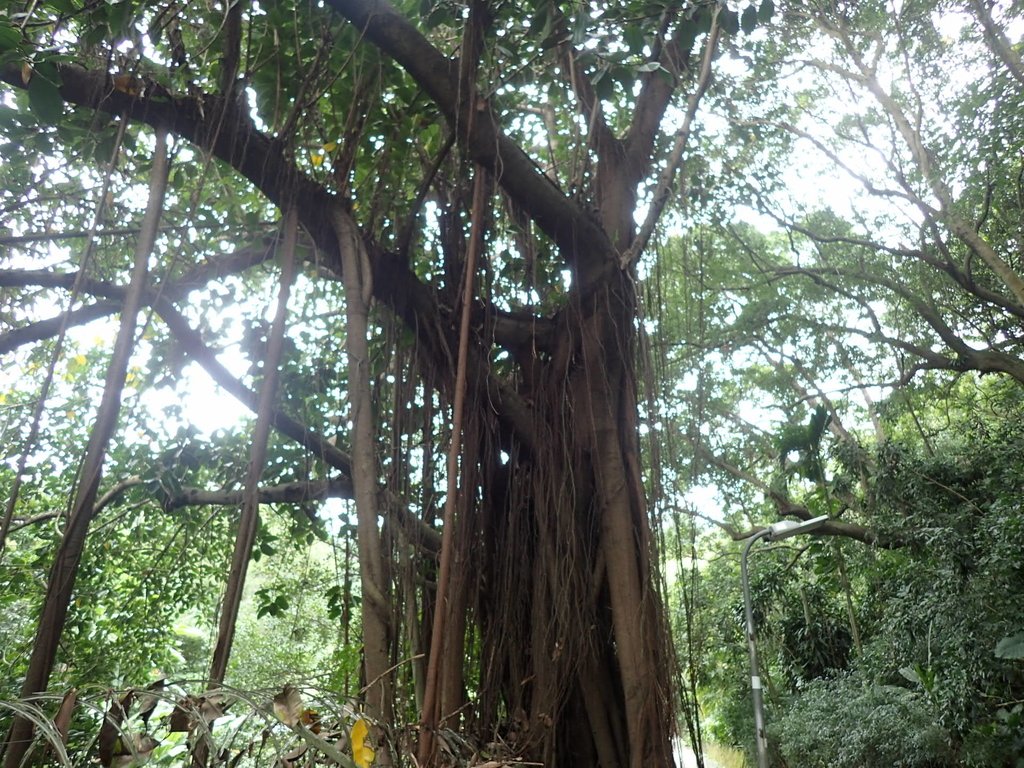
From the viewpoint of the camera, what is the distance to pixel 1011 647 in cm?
513

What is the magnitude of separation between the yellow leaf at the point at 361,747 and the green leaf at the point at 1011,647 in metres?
5.24

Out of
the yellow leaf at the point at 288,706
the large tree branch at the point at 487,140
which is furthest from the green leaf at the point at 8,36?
the yellow leaf at the point at 288,706

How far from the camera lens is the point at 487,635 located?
110 inches

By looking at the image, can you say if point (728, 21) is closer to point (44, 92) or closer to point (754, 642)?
point (44, 92)

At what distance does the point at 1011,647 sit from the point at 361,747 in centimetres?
530

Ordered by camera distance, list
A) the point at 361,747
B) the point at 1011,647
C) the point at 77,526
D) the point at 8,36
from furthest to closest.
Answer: the point at 1011,647, the point at 77,526, the point at 8,36, the point at 361,747

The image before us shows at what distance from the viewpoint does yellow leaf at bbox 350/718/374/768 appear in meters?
1.21

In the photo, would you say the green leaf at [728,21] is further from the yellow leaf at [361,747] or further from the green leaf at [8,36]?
the yellow leaf at [361,747]

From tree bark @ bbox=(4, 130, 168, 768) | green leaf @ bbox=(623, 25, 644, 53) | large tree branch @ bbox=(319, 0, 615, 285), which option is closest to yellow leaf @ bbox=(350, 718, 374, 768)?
tree bark @ bbox=(4, 130, 168, 768)

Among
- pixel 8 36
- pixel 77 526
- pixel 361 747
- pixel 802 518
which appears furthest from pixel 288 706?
pixel 802 518

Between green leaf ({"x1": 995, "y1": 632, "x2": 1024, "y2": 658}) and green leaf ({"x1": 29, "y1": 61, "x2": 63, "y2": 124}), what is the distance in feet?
19.0

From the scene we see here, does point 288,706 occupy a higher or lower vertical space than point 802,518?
lower

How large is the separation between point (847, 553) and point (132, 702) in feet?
25.5

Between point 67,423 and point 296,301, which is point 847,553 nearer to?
point 296,301
